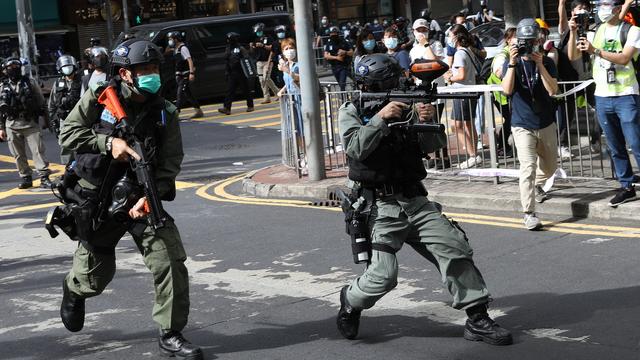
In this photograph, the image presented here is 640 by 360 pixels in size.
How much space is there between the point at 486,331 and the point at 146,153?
2133mm

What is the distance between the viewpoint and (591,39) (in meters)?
9.59

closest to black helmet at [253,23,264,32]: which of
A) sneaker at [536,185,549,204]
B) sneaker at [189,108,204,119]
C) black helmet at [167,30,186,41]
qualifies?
Result: black helmet at [167,30,186,41]

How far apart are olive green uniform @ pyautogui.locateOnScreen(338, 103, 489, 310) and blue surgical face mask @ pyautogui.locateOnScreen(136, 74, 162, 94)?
42.3 inches

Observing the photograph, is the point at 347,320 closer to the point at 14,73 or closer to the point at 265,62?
the point at 14,73

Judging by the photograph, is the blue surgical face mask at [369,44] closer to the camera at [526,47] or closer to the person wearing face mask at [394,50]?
the person wearing face mask at [394,50]

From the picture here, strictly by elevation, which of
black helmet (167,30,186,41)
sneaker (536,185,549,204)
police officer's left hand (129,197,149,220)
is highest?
black helmet (167,30,186,41)

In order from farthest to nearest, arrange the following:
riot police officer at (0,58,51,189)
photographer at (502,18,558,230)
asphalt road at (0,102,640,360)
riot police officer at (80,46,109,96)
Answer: riot police officer at (0,58,51,189), riot police officer at (80,46,109,96), photographer at (502,18,558,230), asphalt road at (0,102,640,360)

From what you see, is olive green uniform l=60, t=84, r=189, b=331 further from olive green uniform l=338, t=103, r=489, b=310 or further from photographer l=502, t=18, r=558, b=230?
photographer l=502, t=18, r=558, b=230

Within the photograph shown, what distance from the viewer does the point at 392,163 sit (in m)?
6.16

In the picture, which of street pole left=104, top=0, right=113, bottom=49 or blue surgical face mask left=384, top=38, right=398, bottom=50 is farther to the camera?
street pole left=104, top=0, right=113, bottom=49

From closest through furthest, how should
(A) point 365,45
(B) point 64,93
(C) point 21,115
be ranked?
1. (B) point 64,93
2. (C) point 21,115
3. (A) point 365,45

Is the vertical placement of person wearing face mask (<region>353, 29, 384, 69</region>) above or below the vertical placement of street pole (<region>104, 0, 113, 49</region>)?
below

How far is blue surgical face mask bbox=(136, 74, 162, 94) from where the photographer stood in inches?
241

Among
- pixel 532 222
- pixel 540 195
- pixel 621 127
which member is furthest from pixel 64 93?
pixel 621 127
